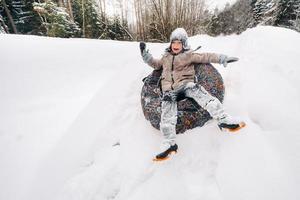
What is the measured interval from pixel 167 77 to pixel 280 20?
6.12m

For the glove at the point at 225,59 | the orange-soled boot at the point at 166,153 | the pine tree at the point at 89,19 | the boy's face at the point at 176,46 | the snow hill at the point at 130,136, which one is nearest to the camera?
the snow hill at the point at 130,136

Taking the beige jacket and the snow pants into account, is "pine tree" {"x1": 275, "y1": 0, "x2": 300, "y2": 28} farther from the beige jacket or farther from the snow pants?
the snow pants

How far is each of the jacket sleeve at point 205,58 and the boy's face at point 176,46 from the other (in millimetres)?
163

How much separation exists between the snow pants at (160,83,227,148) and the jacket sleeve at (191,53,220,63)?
35cm

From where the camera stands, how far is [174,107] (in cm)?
229

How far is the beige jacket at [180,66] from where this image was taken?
2551mm

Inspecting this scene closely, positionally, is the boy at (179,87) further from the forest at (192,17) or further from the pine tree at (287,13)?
the pine tree at (287,13)

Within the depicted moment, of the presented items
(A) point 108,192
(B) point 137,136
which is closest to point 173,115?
(B) point 137,136

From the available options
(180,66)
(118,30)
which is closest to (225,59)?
(180,66)

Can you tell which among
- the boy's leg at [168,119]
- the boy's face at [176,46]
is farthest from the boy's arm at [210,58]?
the boy's leg at [168,119]

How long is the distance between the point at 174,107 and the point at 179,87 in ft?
0.93

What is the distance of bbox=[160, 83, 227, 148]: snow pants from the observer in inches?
82.7

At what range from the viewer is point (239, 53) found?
12.8ft

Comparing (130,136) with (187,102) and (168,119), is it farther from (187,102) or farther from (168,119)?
(187,102)
